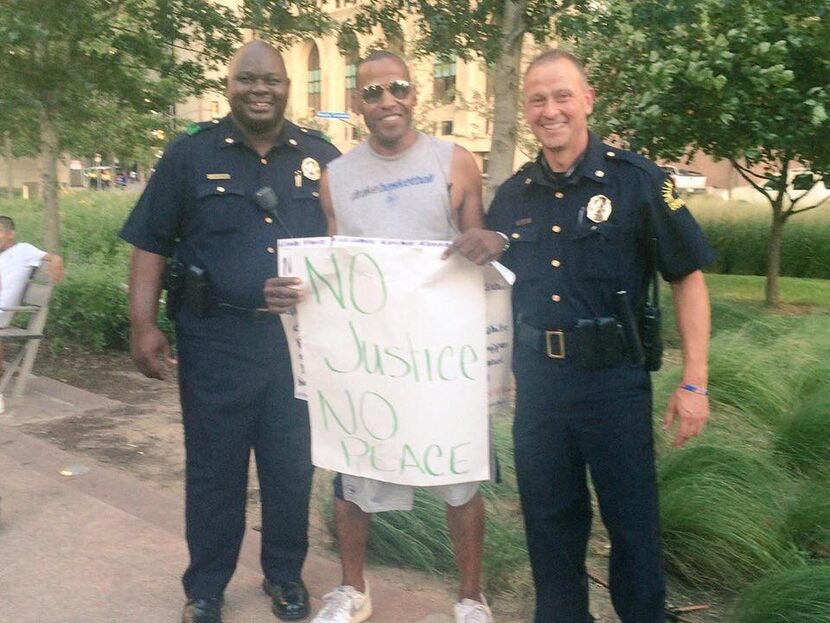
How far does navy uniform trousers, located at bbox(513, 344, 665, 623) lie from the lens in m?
2.98

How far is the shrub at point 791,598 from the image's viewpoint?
3107 millimetres

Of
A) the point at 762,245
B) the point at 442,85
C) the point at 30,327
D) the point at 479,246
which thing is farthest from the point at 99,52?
the point at 762,245

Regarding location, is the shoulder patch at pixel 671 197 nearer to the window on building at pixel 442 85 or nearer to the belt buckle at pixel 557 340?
the belt buckle at pixel 557 340

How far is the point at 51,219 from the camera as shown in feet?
31.1

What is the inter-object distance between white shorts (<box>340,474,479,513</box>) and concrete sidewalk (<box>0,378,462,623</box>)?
0.53m

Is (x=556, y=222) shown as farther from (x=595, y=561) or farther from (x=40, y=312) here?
(x=40, y=312)

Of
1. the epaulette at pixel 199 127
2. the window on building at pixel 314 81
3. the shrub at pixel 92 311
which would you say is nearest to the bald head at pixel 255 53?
the epaulette at pixel 199 127

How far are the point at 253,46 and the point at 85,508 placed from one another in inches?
102

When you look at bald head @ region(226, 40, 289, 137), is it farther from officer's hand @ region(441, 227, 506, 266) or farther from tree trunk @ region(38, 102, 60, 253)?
tree trunk @ region(38, 102, 60, 253)

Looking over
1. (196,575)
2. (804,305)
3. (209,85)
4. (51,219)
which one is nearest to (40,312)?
(51,219)

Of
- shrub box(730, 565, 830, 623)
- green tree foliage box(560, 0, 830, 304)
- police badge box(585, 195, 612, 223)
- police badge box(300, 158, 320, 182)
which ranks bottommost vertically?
shrub box(730, 565, 830, 623)

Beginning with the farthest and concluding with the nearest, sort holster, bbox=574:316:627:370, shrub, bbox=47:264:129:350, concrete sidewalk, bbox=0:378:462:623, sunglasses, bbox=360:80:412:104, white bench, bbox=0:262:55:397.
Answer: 1. shrub, bbox=47:264:129:350
2. white bench, bbox=0:262:55:397
3. concrete sidewalk, bbox=0:378:462:623
4. sunglasses, bbox=360:80:412:104
5. holster, bbox=574:316:627:370

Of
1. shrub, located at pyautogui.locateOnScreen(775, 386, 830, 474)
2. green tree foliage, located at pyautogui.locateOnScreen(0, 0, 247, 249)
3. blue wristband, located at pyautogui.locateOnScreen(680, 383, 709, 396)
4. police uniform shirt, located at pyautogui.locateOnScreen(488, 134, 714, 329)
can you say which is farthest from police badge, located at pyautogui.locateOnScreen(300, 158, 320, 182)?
green tree foliage, located at pyautogui.locateOnScreen(0, 0, 247, 249)

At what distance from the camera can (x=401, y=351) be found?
3135 mm
